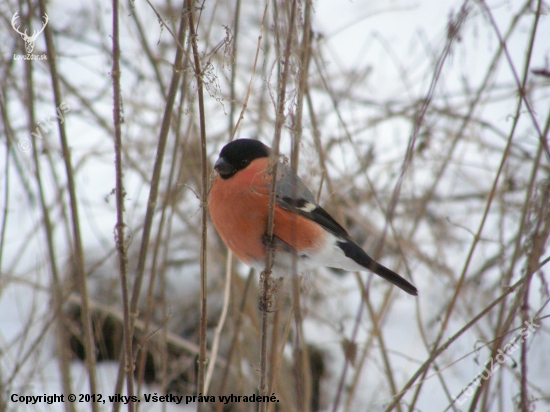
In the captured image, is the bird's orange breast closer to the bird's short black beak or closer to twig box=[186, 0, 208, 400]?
the bird's short black beak

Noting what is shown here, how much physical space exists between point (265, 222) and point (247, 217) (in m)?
0.07

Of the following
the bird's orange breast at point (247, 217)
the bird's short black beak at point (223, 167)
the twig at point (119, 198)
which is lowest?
the twig at point (119, 198)

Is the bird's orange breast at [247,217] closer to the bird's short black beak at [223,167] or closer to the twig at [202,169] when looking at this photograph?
the bird's short black beak at [223,167]

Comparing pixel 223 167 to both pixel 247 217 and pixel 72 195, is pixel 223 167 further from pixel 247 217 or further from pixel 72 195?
pixel 72 195

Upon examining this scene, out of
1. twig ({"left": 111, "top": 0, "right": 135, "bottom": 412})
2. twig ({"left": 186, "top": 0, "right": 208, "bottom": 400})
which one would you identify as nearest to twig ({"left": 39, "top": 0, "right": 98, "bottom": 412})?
twig ({"left": 111, "top": 0, "right": 135, "bottom": 412})

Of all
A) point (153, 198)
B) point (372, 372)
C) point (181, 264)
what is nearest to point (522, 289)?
point (153, 198)

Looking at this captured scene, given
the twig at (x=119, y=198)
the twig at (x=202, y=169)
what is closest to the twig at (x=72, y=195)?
the twig at (x=119, y=198)

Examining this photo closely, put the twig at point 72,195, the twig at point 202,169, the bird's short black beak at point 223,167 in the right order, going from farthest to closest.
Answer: the bird's short black beak at point 223,167
the twig at point 72,195
the twig at point 202,169

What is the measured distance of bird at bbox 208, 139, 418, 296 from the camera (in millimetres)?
1816

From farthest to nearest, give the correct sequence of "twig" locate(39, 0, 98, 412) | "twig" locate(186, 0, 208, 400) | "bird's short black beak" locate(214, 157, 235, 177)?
1. "bird's short black beak" locate(214, 157, 235, 177)
2. "twig" locate(39, 0, 98, 412)
3. "twig" locate(186, 0, 208, 400)

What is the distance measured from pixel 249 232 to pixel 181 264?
1938 mm

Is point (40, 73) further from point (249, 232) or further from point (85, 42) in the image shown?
point (249, 232)

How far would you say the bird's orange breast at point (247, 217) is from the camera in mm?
1813

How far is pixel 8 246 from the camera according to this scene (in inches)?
141
